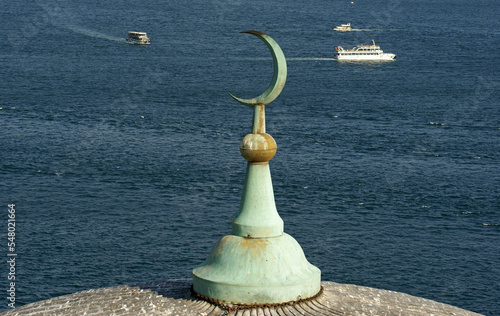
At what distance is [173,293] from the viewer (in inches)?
734

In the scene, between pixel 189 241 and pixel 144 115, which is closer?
pixel 189 241

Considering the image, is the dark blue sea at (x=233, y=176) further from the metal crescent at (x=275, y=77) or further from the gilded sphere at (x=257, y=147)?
the metal crescent at (x=275, y=77)

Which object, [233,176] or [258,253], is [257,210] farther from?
[233,176]

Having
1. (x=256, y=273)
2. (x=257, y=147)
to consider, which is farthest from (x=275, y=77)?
(x=256, y=273)

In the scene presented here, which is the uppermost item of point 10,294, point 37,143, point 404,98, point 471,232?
point 404,98

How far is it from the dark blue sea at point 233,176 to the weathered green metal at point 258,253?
50821mm

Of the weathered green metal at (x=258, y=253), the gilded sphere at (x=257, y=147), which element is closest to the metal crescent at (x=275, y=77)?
the weathered green metal at (x=258, y=253)

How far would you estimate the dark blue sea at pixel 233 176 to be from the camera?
73.7 meters

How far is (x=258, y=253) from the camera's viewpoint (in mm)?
17344

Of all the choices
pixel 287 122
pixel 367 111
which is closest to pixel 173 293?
pixel 287 122

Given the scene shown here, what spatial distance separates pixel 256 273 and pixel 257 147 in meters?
2.54

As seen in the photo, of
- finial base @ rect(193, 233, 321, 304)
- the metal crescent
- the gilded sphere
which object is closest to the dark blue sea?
finial base @ rect(193, 233, 321, 304)

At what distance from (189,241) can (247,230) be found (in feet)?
200

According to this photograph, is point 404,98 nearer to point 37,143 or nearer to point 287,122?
point 287,122
